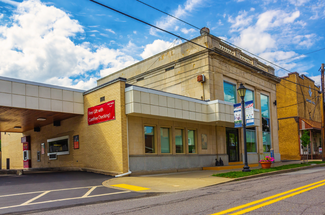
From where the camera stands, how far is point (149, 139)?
1855 cm

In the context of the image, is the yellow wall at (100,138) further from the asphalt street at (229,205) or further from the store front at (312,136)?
the store front at (312,136)

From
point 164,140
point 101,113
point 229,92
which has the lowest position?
point 164,140

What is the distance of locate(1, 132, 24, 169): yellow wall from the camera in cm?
3045

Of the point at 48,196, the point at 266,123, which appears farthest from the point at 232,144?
the point at 48,196

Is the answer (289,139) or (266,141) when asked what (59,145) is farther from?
(289,139)

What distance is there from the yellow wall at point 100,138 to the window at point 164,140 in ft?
11.5

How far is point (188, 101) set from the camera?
19.8 meters

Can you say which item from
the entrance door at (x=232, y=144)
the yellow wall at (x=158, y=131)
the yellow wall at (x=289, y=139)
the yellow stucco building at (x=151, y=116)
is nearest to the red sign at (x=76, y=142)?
the yellow stucco building at (x=151, y=116)

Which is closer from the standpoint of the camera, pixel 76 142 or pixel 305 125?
pixel 76 142

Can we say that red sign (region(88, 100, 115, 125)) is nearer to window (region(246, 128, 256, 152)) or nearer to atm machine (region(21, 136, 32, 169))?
atm machine (region(21, 136, 32, 169))

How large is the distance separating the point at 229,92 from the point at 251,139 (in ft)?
18.6

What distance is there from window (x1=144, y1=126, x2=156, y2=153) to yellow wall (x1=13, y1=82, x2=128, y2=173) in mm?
2028

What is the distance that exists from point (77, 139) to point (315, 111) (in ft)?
120

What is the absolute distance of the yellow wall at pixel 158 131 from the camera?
1728 centimetres
